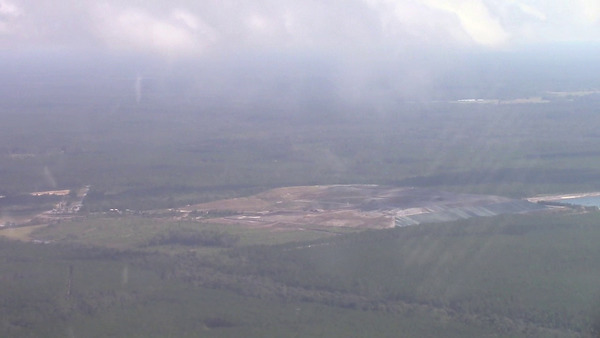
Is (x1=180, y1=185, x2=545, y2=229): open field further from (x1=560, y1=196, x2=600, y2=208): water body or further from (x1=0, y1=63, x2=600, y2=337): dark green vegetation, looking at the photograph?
(x1=560, y1=196, x2=600, y2=208): water body

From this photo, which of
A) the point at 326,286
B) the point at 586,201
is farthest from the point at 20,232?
the point at 586,201

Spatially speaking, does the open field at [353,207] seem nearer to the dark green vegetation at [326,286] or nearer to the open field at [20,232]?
the dark green vegetation at [326,286]

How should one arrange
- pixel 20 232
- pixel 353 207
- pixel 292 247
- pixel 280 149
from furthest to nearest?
pixel 280 149 < pixel 353 207 < pixel 20 232 < pixel 292 247

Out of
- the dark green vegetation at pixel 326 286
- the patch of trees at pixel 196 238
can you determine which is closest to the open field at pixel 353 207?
the patch of trees at pixel 196 238

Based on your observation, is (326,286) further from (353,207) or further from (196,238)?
(353,207)

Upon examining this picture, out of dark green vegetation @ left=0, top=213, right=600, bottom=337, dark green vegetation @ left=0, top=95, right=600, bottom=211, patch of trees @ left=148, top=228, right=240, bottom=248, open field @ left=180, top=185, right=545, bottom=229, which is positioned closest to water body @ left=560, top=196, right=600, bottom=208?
dark green vegetation @ left=0, top=95, right=600, bottom=211

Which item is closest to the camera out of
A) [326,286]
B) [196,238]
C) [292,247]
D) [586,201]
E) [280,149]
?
[326,286]
